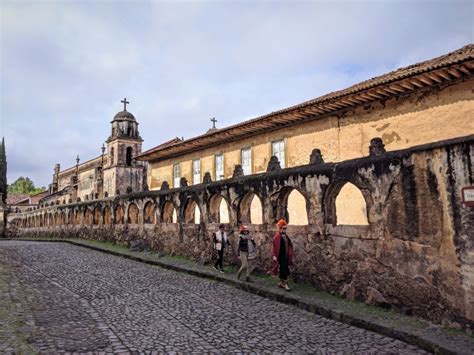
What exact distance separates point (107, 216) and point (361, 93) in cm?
1457

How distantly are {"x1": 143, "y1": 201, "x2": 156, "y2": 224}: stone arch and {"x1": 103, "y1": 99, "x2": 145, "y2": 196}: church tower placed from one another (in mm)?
21675

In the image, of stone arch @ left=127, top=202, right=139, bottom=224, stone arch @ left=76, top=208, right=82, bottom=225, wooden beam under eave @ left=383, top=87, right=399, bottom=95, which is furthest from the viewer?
stone arch @ left=76, top=208, right=82, bottom=225

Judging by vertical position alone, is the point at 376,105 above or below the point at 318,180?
above

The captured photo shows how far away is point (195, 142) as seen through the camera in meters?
20.1

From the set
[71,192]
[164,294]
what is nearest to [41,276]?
[164,294]

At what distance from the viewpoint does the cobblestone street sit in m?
5.16

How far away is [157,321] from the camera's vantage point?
6.27 meters

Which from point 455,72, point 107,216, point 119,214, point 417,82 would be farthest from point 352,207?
point 107,216

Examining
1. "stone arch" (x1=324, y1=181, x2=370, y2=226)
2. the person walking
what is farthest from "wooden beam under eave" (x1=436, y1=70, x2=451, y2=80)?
the person walking

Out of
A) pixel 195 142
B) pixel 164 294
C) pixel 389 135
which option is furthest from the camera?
pixel 195 142

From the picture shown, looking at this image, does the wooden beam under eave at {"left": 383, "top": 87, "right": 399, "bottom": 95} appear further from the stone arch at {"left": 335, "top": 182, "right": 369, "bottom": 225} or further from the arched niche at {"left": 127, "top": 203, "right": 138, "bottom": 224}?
the arched niche at {"left": 127, "top": 203, "right": 138, "bottom": 224}

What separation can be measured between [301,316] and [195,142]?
47.1 ft

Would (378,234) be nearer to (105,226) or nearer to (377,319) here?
(377,319)

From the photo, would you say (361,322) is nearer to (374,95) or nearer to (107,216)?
(374,95)
